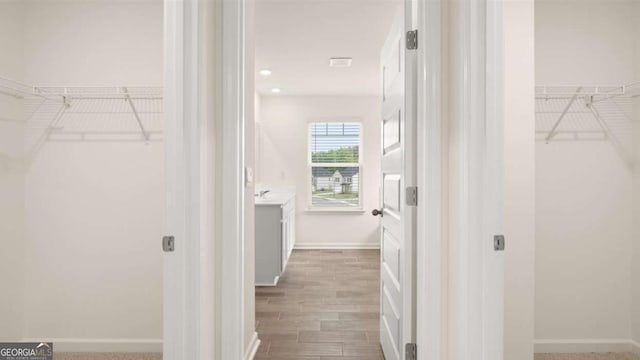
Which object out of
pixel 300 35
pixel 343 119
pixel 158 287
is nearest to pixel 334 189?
pixel 343 119

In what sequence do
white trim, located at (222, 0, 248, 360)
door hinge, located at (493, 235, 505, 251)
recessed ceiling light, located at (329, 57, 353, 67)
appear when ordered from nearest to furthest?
1. door hinge, located at (493, 235, 505, 251)
2. white trim, located at (222, 0, 248, 360)
3. recessed ceiling light, located at (329, 57, 353, 67)

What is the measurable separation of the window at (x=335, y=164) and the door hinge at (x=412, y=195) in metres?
4.87

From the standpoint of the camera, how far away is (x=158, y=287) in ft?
8.47

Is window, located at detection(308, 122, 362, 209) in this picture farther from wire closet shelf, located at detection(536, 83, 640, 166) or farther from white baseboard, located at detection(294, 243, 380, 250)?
wire closet shelf, located at detection(536, 83, 640, 166)

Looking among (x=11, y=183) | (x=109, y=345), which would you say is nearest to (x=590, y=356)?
(x=109, y=345)

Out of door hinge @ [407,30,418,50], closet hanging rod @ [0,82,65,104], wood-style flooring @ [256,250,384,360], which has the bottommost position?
wood-style flooring @ [256,250,384,360]

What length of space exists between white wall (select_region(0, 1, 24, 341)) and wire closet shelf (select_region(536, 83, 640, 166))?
348cm

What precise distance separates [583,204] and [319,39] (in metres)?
2.78

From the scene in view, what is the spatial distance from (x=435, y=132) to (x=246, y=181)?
3.40 ft

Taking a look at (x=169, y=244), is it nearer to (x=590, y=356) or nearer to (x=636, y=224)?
(x=590, y=356)

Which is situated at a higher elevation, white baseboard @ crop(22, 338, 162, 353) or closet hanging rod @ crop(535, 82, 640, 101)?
closet hanging rod @ crop(535, 82, 640, 101)

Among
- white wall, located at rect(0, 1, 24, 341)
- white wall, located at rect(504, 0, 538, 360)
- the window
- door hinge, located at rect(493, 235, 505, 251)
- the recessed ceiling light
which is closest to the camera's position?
door hinge, located at rect(493, 235, 505, 251)

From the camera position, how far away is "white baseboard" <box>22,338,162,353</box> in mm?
2557

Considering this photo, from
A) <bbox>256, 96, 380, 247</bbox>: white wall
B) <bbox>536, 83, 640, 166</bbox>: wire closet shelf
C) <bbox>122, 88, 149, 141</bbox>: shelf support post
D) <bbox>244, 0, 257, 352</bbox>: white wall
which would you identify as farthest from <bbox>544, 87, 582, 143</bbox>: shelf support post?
<bbox>256, 96, 380, 247</bbox>: white wall
